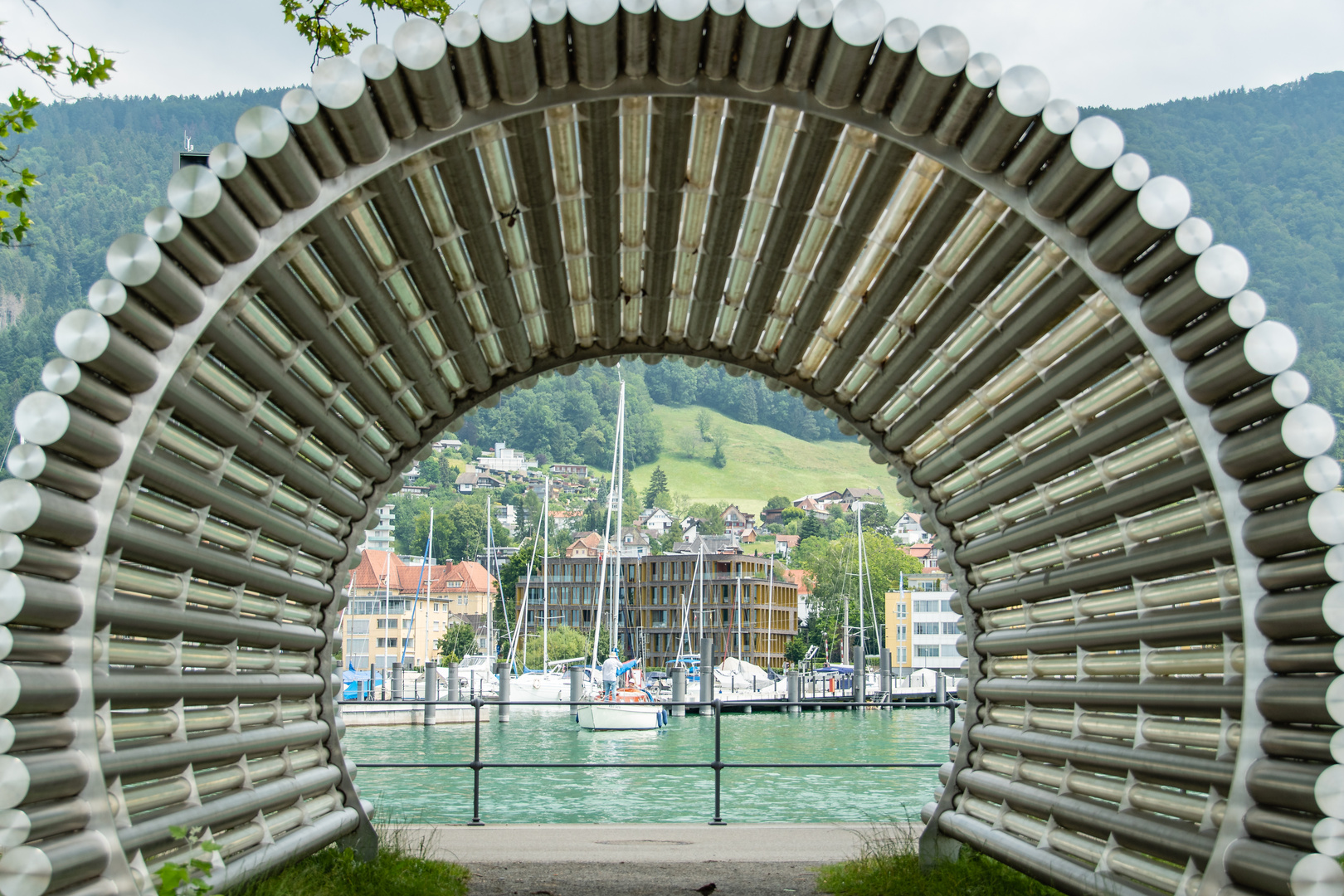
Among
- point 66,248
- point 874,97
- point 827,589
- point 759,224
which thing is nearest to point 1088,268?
point 874,97

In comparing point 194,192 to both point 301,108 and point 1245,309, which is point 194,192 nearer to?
point 301,108

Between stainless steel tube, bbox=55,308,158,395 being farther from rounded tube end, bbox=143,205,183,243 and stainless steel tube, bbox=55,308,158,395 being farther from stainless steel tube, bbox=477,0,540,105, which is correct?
stainless steel tube, bbox=477,0,540,105

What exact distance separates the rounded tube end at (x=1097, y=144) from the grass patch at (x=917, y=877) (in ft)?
12.5

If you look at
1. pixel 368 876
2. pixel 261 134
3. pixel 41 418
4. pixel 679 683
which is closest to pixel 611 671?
pixel 679 683

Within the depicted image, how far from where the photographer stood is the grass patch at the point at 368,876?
19.1 ft

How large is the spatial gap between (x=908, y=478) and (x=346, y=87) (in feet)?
15.1

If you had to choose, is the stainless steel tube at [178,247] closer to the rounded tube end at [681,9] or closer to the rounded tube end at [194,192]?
the rounded tube end at [194,192]

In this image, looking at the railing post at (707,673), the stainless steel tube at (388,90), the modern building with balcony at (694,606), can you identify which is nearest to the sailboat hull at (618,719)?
the railing post at (707,673)

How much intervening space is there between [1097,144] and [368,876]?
17.4 ft

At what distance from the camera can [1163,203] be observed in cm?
414

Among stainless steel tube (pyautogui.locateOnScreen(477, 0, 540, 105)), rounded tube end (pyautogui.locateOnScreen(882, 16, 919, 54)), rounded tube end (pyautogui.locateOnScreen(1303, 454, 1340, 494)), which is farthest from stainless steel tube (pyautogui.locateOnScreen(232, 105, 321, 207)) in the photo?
rounded tube end (pyautogui.locateOnScreen(1303, 454, 1340, 494))

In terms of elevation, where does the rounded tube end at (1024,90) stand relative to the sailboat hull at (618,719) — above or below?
above

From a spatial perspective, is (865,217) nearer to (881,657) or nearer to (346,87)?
(346,87)

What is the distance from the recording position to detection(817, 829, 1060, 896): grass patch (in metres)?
6.29
